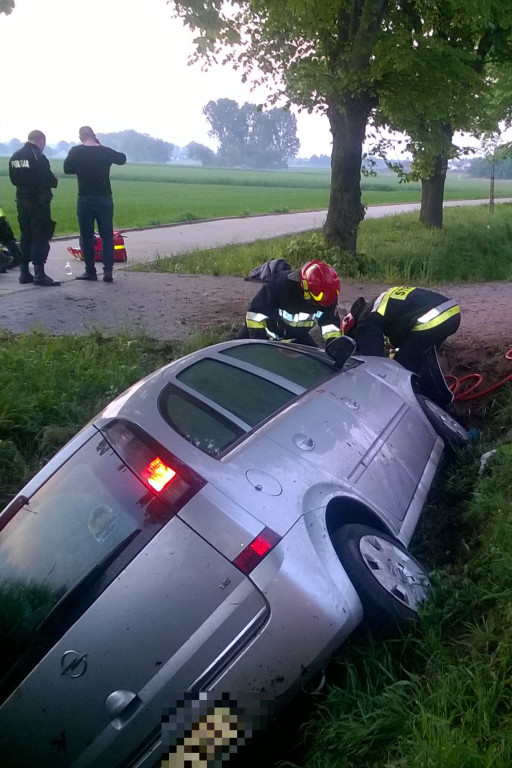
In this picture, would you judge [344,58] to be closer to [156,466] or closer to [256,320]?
[256,320]

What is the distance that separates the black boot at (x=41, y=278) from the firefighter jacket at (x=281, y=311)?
487 cm

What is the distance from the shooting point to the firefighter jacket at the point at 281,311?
18.1 ft

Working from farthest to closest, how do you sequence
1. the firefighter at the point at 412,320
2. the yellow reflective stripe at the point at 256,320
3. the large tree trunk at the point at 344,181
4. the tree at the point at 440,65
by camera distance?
the large tree trunk at the point at 344,181 < the tree at the point at 440,65 < the yellow reflective stripe at the point at 256,320 < the firefighter at the point at 412,320

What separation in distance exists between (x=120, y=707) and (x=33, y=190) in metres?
8.27

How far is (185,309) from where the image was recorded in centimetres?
830

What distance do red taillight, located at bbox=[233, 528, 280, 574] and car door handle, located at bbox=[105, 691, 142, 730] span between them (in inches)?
19.5

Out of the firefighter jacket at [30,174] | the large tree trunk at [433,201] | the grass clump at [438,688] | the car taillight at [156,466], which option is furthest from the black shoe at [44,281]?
the large tree trunk at [433,201]

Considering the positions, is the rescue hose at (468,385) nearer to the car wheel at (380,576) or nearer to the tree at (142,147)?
the car wheel at (380,576)

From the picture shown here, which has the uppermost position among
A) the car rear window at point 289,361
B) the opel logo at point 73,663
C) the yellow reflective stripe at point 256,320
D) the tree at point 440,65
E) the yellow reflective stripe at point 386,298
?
the tree at point 440,65

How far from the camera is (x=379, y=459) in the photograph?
134 inches

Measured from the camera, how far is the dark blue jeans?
A: 9.24 meters

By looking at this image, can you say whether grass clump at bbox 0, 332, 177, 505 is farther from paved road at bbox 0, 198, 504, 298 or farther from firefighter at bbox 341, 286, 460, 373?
paved road at bbox 0, 198, 504, 298

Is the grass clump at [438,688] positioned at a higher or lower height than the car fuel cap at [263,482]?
lower

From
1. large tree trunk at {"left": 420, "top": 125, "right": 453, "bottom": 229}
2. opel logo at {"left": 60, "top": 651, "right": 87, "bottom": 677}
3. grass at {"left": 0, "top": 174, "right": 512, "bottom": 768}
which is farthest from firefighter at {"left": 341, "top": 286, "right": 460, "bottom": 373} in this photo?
large tree trunk at {"left": 420, "top": 125, "right": 453, "bottom": 229}
